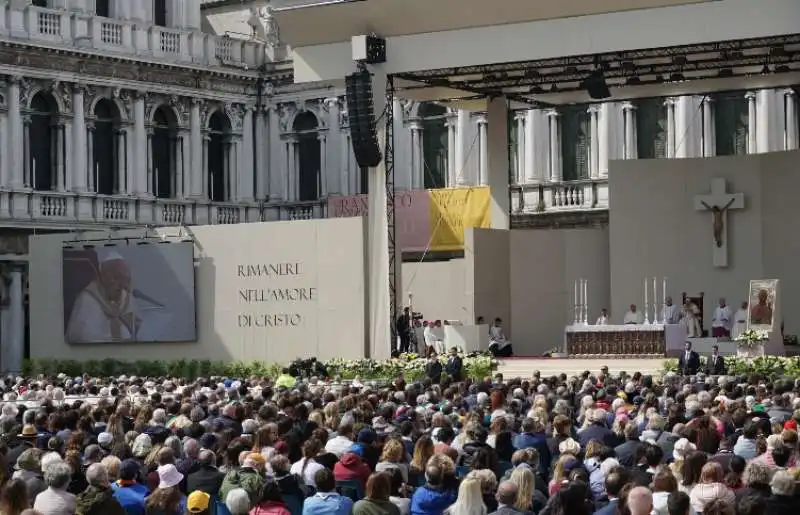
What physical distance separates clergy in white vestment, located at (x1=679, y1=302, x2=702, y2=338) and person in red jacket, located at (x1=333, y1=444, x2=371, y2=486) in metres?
25.2

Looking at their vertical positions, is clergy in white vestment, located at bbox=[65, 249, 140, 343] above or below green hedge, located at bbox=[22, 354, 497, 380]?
above

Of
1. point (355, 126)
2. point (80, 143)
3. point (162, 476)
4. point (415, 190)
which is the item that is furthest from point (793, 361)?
point (80, 143)

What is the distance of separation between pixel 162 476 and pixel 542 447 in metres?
4.64

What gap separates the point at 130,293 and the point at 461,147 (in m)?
17.1

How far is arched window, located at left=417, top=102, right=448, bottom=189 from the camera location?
199 feet

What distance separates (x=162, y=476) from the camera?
15578 mm

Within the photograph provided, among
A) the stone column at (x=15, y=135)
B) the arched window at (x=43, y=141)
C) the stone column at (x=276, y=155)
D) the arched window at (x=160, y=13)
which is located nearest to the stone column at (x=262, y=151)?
the stone column at (x=276, y=155)

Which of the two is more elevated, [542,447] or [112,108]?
[112,108]

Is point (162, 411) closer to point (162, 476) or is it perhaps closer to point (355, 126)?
point (162, 476)

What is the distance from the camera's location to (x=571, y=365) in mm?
38250

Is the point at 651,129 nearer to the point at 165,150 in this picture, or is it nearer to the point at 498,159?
the point at 498,159

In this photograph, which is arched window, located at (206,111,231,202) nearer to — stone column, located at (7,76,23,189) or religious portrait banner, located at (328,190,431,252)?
religious portrait banner, located at (328,190,431,252)

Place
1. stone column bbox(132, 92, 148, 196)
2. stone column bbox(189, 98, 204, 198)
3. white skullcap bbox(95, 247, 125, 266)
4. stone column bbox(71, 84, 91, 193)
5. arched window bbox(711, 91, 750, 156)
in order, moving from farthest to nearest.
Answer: stone column bbox(189, 98, 204, 198) → stone column bbox(132, 92, 148, 196) → stone column bbox(71, 84, 91, 193) → arched window bbox(711, 91, 750, 156) → white skullcap bbox(95, 247, 125, 266)

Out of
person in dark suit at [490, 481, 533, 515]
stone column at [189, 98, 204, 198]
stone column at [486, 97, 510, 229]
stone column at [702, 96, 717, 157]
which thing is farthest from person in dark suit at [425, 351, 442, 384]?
stone column at [189, 98, 204, 198]
